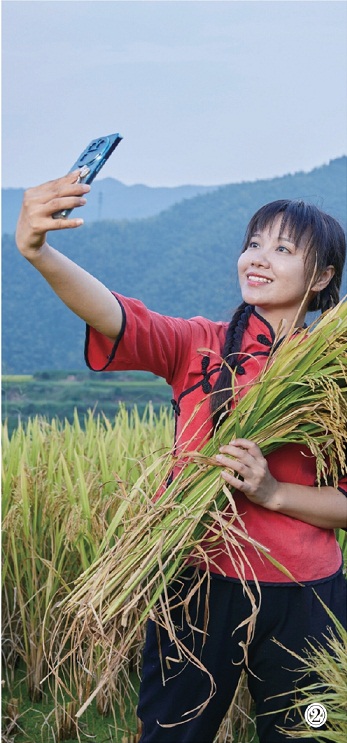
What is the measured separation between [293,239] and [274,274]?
8 centimetres

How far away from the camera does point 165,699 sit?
1568mm

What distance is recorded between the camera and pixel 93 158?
1.33 m

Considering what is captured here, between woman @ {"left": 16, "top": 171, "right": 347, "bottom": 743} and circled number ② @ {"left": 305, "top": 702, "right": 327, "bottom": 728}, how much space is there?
0.24ft

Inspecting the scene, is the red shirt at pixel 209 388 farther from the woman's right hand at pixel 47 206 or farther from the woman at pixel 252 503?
the woman's right hand at pixel 47 206

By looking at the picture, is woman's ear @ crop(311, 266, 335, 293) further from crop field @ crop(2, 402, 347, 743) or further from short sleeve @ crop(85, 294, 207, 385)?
crop field @ crop(2, 402, 347, 743)

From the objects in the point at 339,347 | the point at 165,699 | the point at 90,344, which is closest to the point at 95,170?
the point at 90,344

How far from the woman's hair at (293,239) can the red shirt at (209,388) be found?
19 mm

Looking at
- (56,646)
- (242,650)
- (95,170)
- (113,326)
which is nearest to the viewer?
(95,170)

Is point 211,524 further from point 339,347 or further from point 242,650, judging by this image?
point 339,347

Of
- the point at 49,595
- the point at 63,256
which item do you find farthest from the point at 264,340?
the point at 49,595

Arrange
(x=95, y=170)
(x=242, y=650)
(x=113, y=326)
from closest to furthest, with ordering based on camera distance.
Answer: (x=95, y=170), (x=113, y=326), (x=242, y=650)

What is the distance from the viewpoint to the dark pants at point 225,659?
1536mm

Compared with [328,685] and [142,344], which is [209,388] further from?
[328,685]

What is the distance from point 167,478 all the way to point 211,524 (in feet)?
0.37
